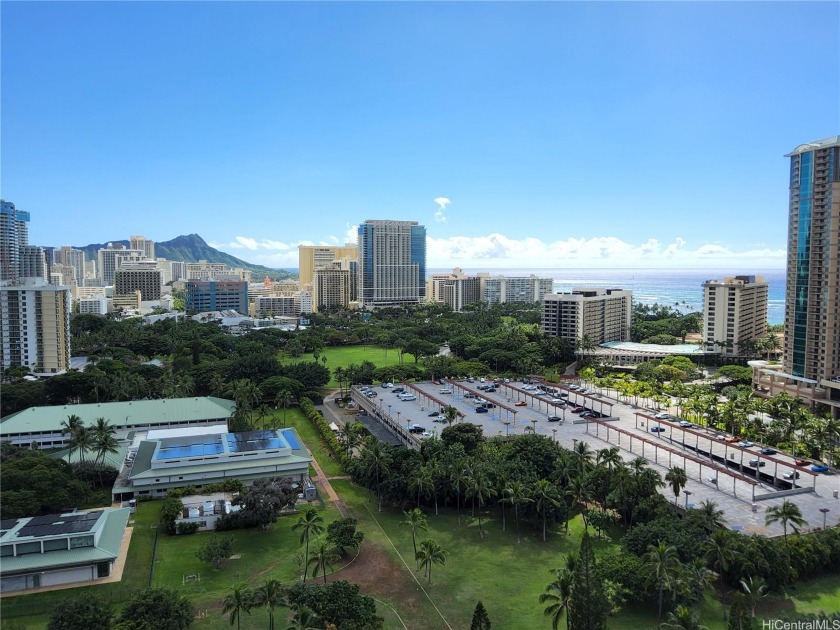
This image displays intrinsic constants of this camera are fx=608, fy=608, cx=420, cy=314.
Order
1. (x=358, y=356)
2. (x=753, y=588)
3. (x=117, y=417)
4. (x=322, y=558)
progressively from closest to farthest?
(x=753, y=588) → (x=322, y=558) → (x=117, y=417) → (x=358, y=356)

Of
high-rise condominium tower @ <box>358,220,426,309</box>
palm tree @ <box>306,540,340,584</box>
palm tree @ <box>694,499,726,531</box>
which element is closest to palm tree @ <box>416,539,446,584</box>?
palm tree @ <box>306,540,340,584</box>

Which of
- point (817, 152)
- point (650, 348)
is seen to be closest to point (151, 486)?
point (817, 152)

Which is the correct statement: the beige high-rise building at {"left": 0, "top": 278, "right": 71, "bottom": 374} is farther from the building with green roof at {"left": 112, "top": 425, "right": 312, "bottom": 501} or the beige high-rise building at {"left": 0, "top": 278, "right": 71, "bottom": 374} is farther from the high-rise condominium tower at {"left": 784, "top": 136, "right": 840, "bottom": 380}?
the high-rise condominium tower at {"left": 784, "top": 136, "right": 840, "bottom": 380}

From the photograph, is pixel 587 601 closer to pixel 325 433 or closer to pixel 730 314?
pixel 325 433

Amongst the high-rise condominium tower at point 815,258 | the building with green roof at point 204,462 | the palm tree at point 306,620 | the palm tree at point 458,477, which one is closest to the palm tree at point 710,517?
the palm tree at point 458,477

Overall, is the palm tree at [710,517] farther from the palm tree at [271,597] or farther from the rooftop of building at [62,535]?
the rooftop of building at [62,535]

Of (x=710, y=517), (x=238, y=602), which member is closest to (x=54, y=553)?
(x=238, y=602)
